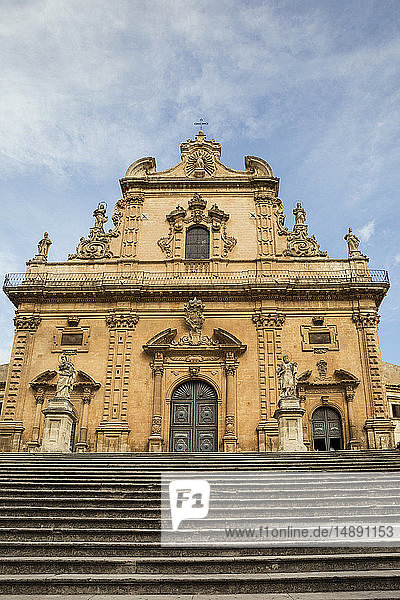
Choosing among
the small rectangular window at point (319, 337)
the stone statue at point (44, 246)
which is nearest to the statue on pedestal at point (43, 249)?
the stone statue at point (44, 246)

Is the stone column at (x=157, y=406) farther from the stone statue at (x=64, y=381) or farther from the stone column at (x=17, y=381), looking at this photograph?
the stone column at (x=17, y=381)

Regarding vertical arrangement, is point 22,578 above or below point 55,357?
below

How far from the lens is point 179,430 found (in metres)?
20.3

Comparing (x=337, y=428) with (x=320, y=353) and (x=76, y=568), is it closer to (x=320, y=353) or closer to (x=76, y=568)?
(x=320, y=353)

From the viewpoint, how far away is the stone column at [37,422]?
19.5 metres

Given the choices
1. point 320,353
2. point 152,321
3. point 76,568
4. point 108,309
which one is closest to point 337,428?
point 320,353

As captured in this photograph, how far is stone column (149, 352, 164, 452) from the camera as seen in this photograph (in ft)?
64.5

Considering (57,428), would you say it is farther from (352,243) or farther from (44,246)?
(352,243)

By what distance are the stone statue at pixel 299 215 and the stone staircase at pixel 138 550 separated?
15418mm

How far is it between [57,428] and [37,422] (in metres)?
4.77

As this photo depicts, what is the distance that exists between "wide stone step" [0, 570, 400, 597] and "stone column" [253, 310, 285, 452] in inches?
522

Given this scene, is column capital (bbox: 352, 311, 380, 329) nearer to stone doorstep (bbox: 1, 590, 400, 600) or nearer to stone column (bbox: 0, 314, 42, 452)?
stone column (bbox: 0, 314, 42, 452)

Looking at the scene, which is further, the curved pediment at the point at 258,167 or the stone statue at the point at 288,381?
the curved pediment at the point at 258,167

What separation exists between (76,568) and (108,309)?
633 inches
